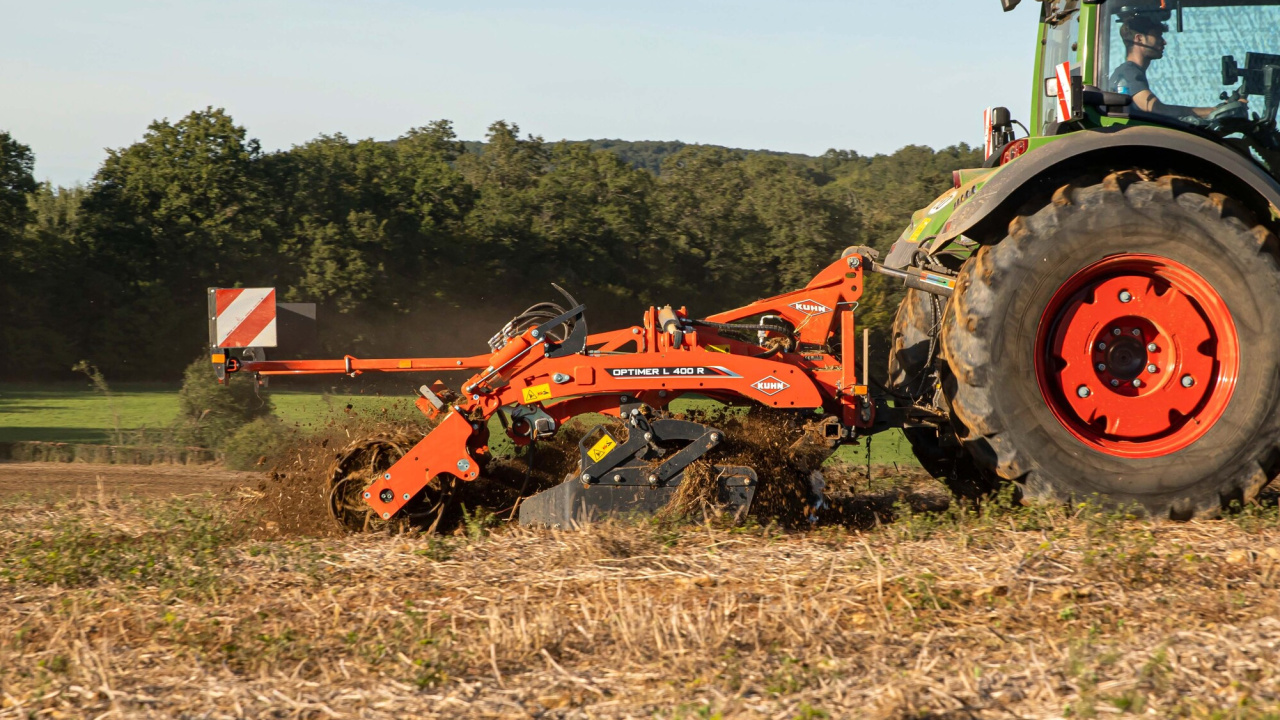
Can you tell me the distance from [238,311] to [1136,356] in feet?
15.0

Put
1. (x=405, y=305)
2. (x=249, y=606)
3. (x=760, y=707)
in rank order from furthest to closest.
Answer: (x=405, y=305), (x=249, y=606), (x=760, y=707)

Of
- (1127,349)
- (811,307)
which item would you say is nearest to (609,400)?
(811,307)

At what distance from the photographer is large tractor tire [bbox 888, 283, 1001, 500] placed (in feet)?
21.7

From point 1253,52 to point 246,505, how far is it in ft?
19.2

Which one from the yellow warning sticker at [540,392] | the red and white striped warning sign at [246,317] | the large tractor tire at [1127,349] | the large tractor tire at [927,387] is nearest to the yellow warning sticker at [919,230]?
the large tractor tire at [927,387]

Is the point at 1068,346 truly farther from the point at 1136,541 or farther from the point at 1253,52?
the point at 1253,52

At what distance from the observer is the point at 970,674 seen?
3.35m

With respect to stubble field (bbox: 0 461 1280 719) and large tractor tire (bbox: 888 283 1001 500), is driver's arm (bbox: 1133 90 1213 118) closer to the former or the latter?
large tractor tire (bbox: 888 283 1001 500)

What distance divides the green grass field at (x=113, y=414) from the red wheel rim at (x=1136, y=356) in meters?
4.44

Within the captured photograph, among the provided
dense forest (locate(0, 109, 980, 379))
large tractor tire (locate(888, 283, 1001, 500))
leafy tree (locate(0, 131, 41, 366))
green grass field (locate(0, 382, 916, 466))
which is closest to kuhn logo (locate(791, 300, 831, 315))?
large tractor tire (locate(888, 283, 1001, 500))

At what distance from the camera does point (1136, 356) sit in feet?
17.8

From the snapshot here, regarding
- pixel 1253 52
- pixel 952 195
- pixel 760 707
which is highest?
pixel 1253 52

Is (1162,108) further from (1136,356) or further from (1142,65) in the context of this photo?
(1136,356)

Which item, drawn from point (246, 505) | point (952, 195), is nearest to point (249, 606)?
point (246, 505)
